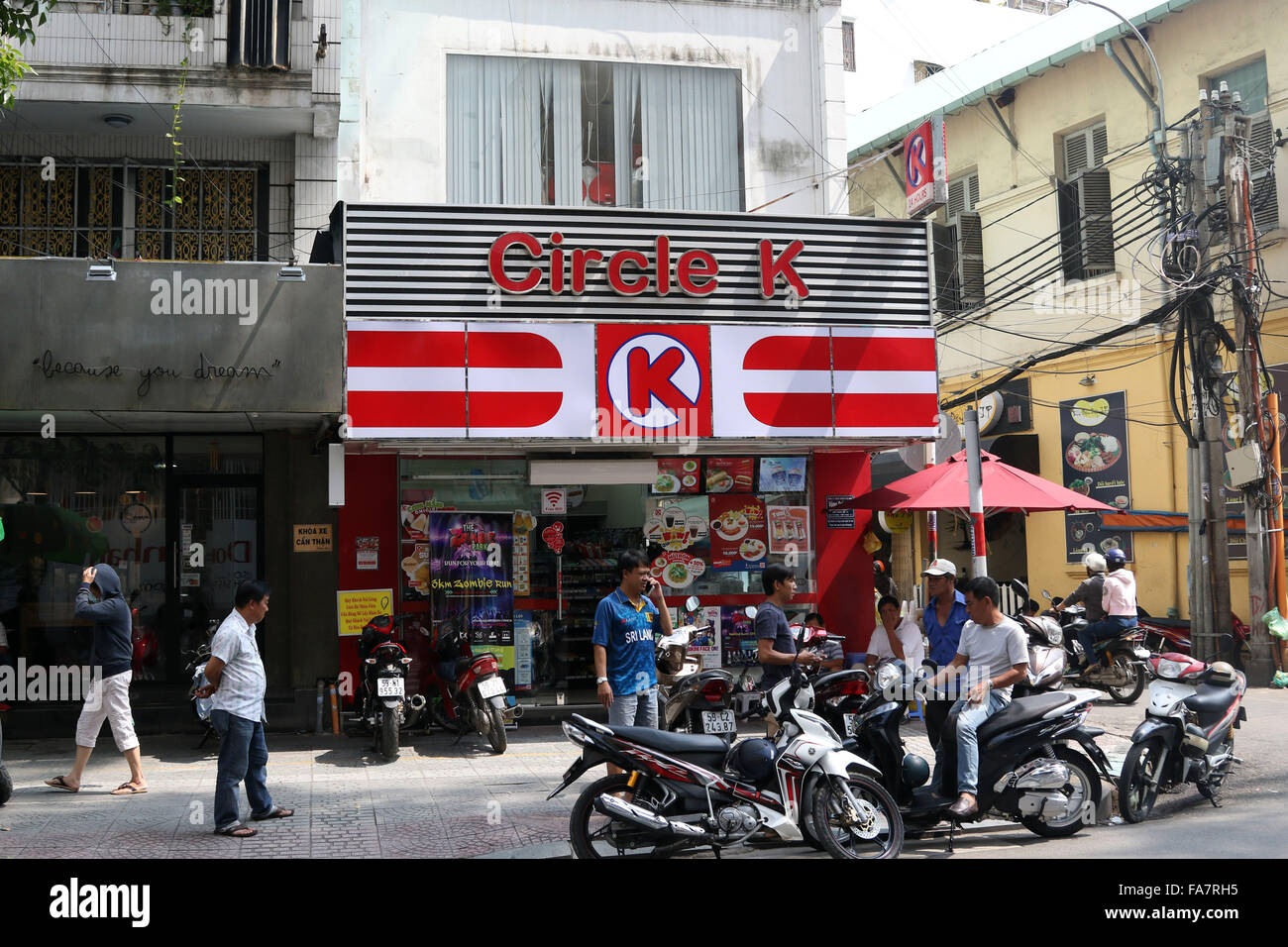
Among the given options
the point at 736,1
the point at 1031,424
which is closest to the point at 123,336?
the point at 736,1

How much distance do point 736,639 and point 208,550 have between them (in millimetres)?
6124

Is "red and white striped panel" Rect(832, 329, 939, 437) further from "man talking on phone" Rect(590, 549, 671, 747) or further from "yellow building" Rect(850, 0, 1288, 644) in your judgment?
"yellow building" Rect(850, 0, 1288, 644)

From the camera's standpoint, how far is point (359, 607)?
1230 centimetres

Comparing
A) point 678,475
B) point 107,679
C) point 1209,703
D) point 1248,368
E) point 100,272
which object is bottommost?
point 1209,703

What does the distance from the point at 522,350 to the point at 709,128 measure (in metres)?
4.56

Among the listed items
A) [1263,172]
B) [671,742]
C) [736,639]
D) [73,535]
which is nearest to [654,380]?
[736,639]

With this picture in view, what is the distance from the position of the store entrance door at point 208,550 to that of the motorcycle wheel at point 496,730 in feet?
12.2

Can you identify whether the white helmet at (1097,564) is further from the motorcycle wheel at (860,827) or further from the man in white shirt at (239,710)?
the man in white shirt at (239,710)

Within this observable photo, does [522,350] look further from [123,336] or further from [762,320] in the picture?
[123,336]

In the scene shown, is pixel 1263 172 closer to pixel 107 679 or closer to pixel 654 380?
pixel 654 380

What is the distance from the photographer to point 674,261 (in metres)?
12.2

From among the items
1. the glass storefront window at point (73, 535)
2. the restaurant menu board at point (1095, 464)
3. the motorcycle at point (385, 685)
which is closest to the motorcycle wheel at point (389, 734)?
the motorcycle at point (385, 685)

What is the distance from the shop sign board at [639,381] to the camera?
11.2 m

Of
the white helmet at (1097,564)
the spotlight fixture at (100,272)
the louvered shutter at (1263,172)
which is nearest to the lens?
the spotlight fixture at (100,272)
